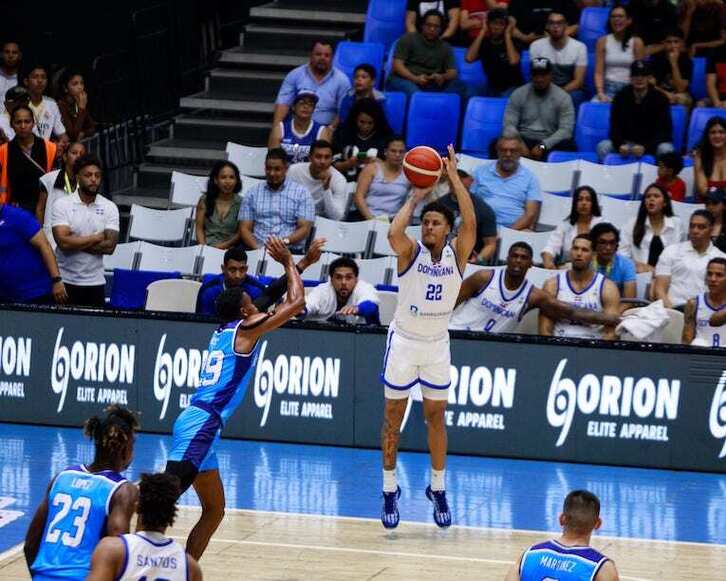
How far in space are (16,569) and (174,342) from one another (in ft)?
14.1

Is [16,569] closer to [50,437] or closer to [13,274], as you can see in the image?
[50,437]

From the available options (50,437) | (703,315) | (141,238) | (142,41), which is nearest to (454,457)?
(703,315)

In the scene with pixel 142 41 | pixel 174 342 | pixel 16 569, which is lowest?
pixel 16 569

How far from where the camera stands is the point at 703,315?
13367 mm

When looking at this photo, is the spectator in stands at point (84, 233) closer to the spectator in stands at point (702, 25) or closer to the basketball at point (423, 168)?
the basketball at point (423, 168)

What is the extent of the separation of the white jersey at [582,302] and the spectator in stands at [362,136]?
3546 millimetres

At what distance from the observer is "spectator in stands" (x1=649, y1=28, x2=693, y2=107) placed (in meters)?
16.9

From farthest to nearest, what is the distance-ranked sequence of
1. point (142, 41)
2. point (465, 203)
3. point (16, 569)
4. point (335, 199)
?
point (142, 41) → point (335, 199) → point (465, 203) → point (16, 569)

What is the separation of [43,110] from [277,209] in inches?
125

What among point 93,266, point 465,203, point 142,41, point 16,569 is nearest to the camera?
point 16,569

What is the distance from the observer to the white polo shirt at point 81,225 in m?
14.4

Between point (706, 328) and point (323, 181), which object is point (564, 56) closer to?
point (323, 181)

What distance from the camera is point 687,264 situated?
14148mm

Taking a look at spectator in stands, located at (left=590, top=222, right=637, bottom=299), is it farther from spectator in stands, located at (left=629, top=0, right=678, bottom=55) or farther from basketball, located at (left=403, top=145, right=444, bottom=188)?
spectator in stands, located at (left=629, top=0, right=678, bottom=55)
